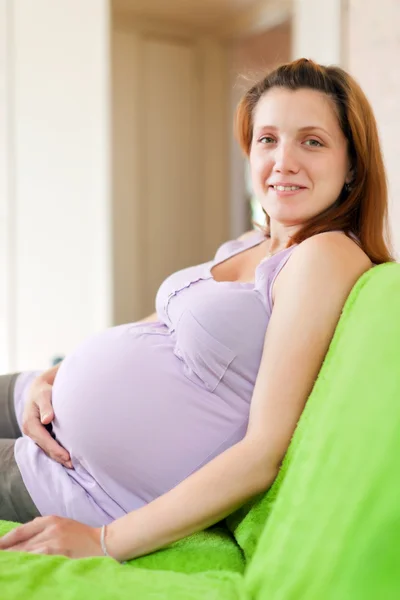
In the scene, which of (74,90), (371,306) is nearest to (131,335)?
(371,306)

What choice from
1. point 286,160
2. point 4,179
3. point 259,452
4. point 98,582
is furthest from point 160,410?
point 4,179

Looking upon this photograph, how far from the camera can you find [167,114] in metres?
4.30

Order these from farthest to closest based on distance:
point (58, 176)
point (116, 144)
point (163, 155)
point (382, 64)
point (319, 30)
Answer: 1. point (163, 155)
2. point (116, 144)
3. point (58, 176)
4. point (319, 30)
5. point (382, 64)

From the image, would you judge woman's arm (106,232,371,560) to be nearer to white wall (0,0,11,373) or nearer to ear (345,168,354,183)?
ear (345,168,354,183)

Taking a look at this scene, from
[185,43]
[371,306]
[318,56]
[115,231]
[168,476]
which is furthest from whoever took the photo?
[185,43]

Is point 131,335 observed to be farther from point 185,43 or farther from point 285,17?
point 185,43

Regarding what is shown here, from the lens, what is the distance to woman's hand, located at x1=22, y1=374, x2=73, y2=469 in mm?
1181

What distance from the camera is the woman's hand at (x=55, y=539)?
966 millimetres

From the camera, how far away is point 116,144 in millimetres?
4078

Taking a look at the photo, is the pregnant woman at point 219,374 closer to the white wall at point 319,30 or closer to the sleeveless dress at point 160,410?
the sleeveless dress at point 160,410

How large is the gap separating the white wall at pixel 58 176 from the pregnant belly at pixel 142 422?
2.50m

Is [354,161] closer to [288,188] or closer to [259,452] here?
[288,188]

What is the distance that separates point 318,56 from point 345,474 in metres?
2.75

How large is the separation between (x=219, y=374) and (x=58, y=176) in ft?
9.45
